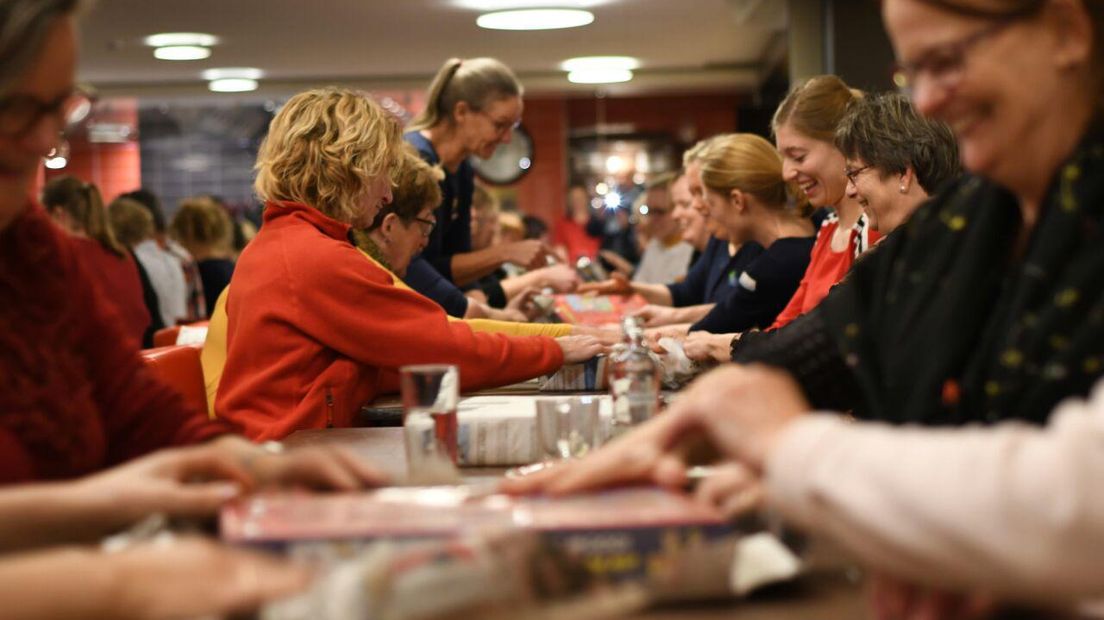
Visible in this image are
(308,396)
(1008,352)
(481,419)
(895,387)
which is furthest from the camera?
(308,396)

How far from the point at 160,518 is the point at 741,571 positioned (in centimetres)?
51

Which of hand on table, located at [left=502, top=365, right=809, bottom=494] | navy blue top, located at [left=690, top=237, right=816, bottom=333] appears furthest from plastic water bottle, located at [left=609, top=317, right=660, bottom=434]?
navy blue top, located at [left=690, top=237, right=816, bottom=333]

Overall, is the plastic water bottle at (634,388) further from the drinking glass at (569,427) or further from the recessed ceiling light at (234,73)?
the recessed ceiling light at (234,73)

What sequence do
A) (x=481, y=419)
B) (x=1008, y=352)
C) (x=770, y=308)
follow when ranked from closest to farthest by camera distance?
(x=1008, y=352)
(x=481, y=419)
(x=770, y=308)

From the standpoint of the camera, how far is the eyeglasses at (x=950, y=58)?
1136 mm

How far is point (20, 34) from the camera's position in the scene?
1203 millimetres

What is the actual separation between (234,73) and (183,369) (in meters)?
10.6

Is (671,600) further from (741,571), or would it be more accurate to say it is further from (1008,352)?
(1008,352)

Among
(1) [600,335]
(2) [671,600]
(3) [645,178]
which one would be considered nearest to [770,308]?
(1) [600,335]

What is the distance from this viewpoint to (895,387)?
1303mm

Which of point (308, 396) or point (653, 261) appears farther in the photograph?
point (653, 261)

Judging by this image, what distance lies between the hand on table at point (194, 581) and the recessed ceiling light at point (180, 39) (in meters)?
10.3

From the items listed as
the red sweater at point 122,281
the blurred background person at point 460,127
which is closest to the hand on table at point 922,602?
the blurred background person at point 460,127

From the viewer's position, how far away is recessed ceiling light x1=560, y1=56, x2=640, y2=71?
12.3 m
